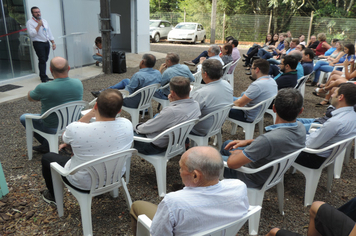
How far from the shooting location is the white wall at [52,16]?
705cm

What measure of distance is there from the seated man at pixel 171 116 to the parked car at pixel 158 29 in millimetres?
15554

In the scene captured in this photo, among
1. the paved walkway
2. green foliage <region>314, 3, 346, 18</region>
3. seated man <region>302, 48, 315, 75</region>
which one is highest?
green foliage <region>314, 3, 346, 18</region>

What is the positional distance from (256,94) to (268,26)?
1688cm

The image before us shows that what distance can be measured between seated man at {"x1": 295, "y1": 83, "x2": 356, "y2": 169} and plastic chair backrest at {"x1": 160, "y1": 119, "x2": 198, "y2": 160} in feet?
3.76

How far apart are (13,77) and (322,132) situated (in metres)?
7.09

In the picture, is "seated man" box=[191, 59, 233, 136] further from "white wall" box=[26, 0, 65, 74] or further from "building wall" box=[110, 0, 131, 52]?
"building wall" box=[110, 0, 131, 52]

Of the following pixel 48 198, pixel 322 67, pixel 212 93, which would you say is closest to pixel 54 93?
pixel 48 198

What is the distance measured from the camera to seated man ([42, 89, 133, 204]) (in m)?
2.03

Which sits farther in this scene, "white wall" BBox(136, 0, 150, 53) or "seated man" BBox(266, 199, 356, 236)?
"white wall" BBox(136, 0, 150, 53)

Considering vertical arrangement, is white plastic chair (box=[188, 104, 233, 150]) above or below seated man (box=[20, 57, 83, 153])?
below

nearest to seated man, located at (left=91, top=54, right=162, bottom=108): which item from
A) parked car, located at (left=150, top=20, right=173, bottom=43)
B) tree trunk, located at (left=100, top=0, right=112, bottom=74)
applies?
tree trunk, located at (left=100, top=0, right=112, bottom=74)

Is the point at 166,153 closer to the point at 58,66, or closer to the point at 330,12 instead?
the point at 58,66

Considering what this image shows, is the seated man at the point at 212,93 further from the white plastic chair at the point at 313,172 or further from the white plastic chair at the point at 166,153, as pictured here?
the white plastic chair at the point at 313,172

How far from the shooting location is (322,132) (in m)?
2.59
